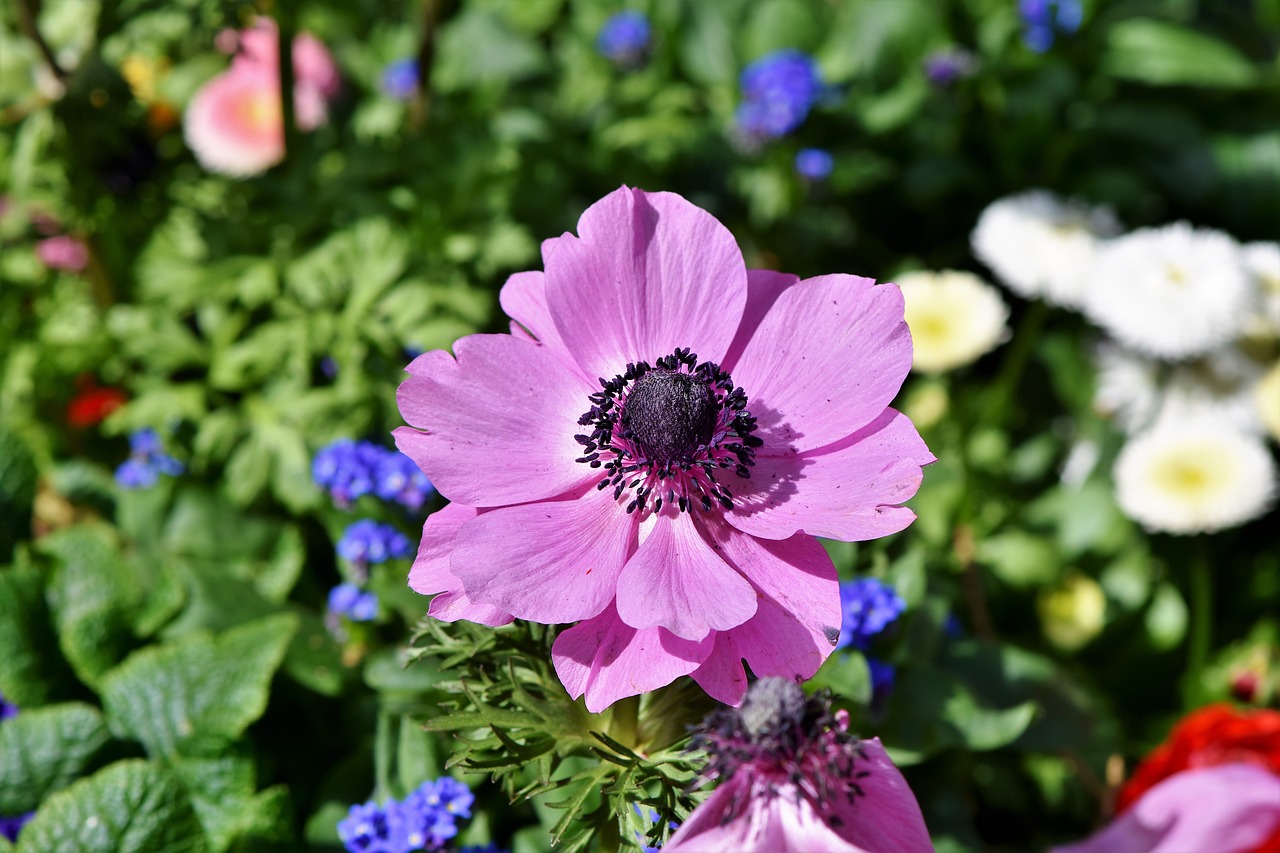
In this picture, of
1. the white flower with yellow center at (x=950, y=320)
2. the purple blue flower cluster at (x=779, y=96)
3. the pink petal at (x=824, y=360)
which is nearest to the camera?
the pink petal at (x=824, y=360)

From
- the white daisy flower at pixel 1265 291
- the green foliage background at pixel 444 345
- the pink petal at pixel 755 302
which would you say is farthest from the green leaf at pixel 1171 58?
the pink petal at pixel 755 302

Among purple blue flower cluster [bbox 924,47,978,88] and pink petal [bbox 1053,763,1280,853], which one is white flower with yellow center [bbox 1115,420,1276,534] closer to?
pink petal [bbox 1053,763,1280,853]

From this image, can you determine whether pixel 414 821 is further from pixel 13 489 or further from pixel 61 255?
pixel 61 255

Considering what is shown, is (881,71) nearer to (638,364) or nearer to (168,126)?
(168,126)

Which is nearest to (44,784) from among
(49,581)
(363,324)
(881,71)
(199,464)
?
(49,581)

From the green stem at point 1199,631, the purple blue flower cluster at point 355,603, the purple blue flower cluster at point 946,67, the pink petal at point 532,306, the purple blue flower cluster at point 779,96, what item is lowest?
the green stem at point 1199,631

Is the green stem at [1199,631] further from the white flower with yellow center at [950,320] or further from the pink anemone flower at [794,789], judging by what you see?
the pink anemone flower at [794,789]

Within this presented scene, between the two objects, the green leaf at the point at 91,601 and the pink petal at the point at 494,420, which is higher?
the pink petal at the point at 494,420
